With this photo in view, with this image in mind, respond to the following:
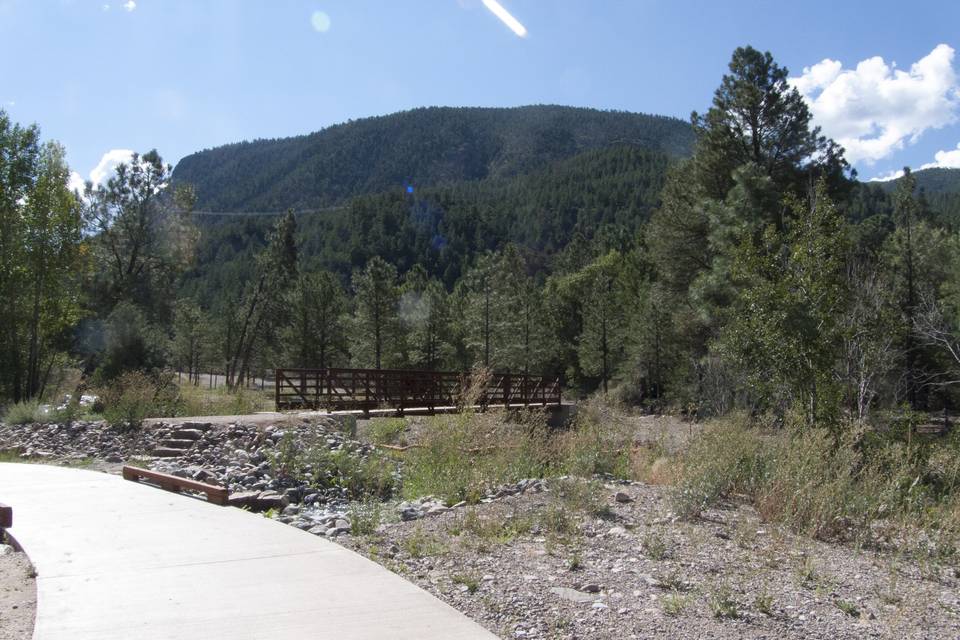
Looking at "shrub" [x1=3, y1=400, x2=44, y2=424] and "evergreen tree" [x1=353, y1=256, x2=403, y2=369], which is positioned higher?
"evergreen tree" [x1=353, y1=256, x2=403, y2=369]

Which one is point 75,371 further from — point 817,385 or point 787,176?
point 787,176

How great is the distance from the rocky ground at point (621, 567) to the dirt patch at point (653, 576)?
13 millimetres

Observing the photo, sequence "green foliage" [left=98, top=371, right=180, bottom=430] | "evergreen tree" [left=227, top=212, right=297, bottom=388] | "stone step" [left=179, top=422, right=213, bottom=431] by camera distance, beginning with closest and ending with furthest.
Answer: "stone step" [left=179, top=422, right=213, bottom=431]
"green foliage" [left=98, top=371, right=180, bottom=430]
"evergreen tree" [left=227, top=212, right=297, bottom=388]

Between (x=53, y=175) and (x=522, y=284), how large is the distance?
28400mm

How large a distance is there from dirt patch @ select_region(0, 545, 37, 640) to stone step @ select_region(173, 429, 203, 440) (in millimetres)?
7325

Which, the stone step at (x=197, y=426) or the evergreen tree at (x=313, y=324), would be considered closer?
the stone step at (x=197, y=426)

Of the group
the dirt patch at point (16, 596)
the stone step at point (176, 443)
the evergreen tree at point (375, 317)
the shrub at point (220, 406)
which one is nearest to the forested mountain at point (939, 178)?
the evergreen tree at point (375, 317)

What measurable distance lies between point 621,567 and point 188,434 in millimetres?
10271

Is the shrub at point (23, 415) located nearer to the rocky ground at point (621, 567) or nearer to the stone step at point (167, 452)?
the stone step at point (167, 452)

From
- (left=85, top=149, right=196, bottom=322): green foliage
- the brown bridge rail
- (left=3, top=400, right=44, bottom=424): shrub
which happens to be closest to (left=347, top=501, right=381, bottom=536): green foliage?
the brown bridge rail

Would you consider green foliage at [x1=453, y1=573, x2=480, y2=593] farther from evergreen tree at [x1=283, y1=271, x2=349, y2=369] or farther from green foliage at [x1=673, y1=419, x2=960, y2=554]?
evergreen tree at [x1=283, y1=271, x2=349, y2=369]

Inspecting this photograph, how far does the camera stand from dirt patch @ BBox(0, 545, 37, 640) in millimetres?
4176

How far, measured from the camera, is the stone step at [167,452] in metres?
12.4

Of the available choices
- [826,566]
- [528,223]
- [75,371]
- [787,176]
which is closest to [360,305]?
[75,371]
